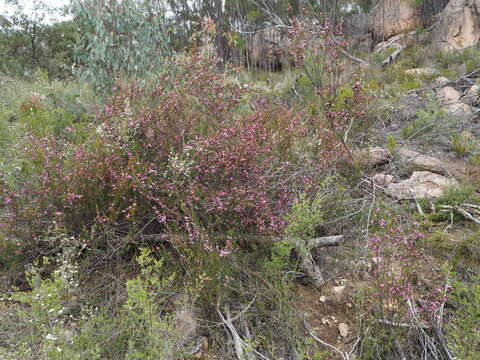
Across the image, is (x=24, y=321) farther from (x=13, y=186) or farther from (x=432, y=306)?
(x=432, y=306)

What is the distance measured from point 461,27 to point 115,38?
994cm

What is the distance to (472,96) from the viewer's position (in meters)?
4.92

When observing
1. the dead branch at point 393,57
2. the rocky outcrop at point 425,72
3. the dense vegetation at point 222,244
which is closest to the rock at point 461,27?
the dead branch at point 393,57

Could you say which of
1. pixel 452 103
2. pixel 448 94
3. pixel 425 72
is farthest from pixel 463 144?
pixel 425 72

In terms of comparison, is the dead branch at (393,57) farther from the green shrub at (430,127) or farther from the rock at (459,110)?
the green shrub at (430,127)

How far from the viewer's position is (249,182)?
2.30m

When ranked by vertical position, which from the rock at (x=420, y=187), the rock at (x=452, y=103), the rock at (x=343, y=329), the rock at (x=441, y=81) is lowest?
the rock at (x=343, y=329)

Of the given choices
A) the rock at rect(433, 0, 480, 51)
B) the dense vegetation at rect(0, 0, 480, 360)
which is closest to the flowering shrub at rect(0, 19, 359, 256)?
the dense vegetation at rect(0, 0, 480, 360)

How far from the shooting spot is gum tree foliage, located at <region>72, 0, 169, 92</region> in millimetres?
4262

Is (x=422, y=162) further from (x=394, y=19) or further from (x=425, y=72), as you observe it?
(x=394, y=19)

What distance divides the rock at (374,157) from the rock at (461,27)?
7.76 meters

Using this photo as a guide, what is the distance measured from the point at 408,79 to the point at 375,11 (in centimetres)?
801

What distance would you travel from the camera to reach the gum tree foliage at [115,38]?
14.0 feet

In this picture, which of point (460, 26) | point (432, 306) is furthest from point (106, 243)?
point (460, 26)
